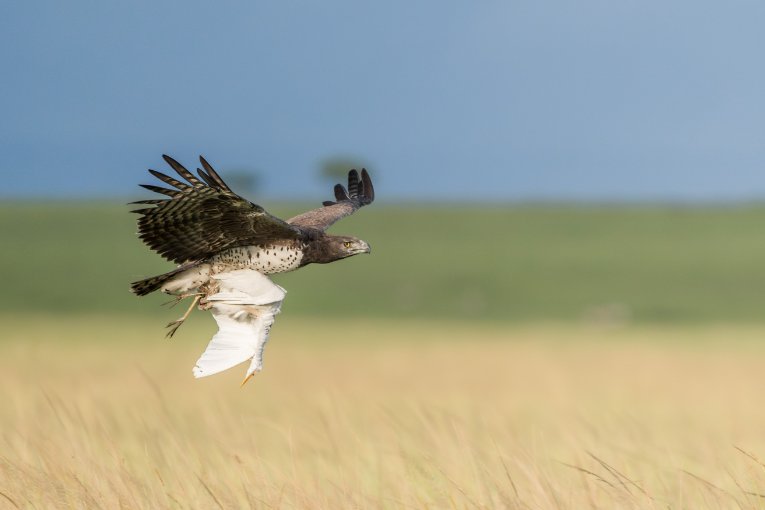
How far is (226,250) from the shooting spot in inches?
267

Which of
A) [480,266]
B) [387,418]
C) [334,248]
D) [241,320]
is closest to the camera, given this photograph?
[241,320]

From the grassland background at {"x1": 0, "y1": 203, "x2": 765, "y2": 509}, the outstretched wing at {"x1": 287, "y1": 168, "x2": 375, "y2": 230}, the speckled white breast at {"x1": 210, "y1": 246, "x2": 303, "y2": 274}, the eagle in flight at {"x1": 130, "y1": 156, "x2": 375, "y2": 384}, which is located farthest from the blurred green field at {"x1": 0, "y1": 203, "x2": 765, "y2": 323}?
the speckled white breast at {"x1": 210, "y1": 246, "x2": 303, "y2": 274}

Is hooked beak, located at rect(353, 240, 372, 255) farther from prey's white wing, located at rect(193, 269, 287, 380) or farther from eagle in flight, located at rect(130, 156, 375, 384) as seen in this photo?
prey's white wing, located at rect(193, 269, 287, 380)

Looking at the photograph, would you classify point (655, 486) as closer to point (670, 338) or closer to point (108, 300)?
point (670, 338)

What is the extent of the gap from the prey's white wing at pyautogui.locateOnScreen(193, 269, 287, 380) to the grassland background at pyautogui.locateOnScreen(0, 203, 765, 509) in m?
0.51

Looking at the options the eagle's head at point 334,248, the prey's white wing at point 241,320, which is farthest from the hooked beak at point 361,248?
the prey's white wing at point 241,320

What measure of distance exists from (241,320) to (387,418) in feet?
6.02

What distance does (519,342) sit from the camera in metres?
35.7

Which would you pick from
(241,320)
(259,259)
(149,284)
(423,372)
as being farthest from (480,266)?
(241,320)

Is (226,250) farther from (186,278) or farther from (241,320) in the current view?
(241,320)

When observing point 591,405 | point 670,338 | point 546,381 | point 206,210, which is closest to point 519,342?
point 670,338

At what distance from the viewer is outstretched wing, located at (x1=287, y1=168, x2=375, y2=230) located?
832 centimetres

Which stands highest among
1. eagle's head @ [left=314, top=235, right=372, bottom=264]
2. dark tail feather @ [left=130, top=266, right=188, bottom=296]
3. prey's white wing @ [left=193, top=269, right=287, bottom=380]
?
dark tail feather @ [left=130, top=266, right=188, bottom=296]

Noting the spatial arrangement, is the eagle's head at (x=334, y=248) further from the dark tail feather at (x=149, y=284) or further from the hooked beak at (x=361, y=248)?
the dark tail feather at (x=149, y=284)
